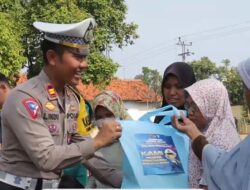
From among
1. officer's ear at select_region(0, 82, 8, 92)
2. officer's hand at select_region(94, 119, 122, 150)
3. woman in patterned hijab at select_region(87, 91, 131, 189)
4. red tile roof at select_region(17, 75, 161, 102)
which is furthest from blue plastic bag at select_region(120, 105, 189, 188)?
red tile roof at select_region(17, 75, 161, 102)

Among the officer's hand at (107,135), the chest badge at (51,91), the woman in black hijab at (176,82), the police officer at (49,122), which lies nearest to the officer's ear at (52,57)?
the police officer at (49,122)

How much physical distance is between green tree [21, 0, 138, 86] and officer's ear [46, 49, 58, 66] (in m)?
17.5

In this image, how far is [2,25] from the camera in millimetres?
16297

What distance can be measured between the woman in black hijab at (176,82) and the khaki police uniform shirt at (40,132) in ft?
→ 3.17

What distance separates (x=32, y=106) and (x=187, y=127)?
0.71m

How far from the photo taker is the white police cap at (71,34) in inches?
98.0

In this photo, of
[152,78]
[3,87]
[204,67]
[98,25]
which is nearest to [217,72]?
[204,67]

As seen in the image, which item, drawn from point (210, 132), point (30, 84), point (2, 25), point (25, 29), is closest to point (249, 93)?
point (210, 132)

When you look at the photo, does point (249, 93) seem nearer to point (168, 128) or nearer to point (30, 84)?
point (168, 128)

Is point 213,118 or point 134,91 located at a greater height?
point 213,118

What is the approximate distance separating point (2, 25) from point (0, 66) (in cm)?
157

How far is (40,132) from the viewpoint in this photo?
2324mm

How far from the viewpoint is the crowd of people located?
7.57 ft

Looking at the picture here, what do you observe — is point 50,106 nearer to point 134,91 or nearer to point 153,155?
point 153,155
